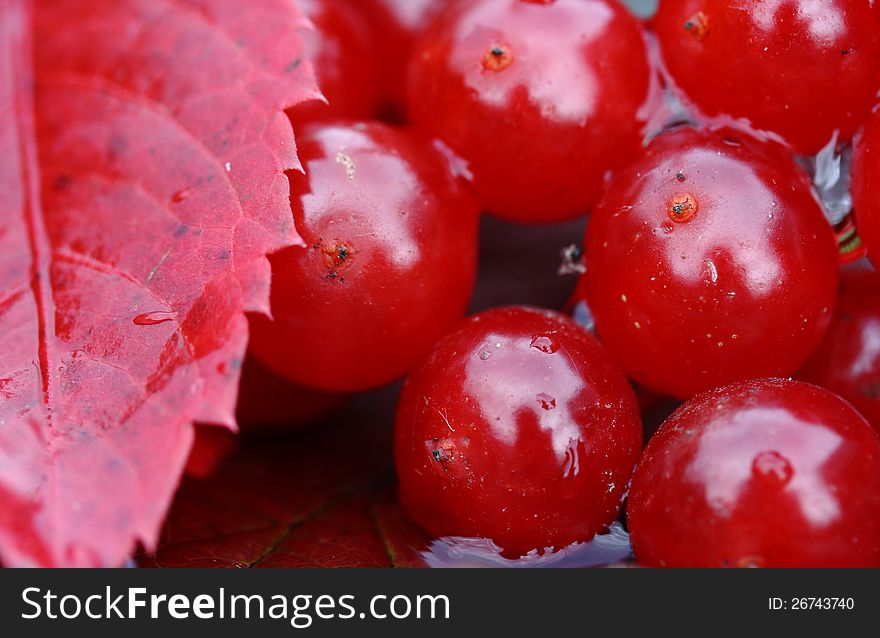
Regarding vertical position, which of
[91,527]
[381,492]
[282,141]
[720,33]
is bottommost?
[381,492]

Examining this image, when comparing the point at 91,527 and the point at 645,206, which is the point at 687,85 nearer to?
the point at 645,206

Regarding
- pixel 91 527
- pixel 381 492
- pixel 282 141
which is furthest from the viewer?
pixel 381 492

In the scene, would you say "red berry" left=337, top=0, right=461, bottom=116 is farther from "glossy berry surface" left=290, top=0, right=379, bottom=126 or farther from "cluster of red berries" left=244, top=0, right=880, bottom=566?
"cluster of red berries" left=244, top=0, right=880, bottom=566

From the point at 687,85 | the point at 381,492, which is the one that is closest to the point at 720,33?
the point at 687,85

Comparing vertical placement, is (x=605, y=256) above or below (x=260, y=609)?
above

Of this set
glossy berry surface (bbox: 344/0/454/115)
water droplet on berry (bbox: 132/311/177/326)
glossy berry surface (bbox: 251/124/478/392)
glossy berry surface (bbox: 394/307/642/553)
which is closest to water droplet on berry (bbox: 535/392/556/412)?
glossy berry surface (bbox: 394/307/642/553)

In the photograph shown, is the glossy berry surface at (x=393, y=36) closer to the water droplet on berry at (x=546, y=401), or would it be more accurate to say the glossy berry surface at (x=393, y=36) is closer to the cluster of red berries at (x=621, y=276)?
the cluster of red berries at (x=621, y=276)

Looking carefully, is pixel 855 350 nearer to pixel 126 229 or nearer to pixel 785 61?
pixel 785 61
